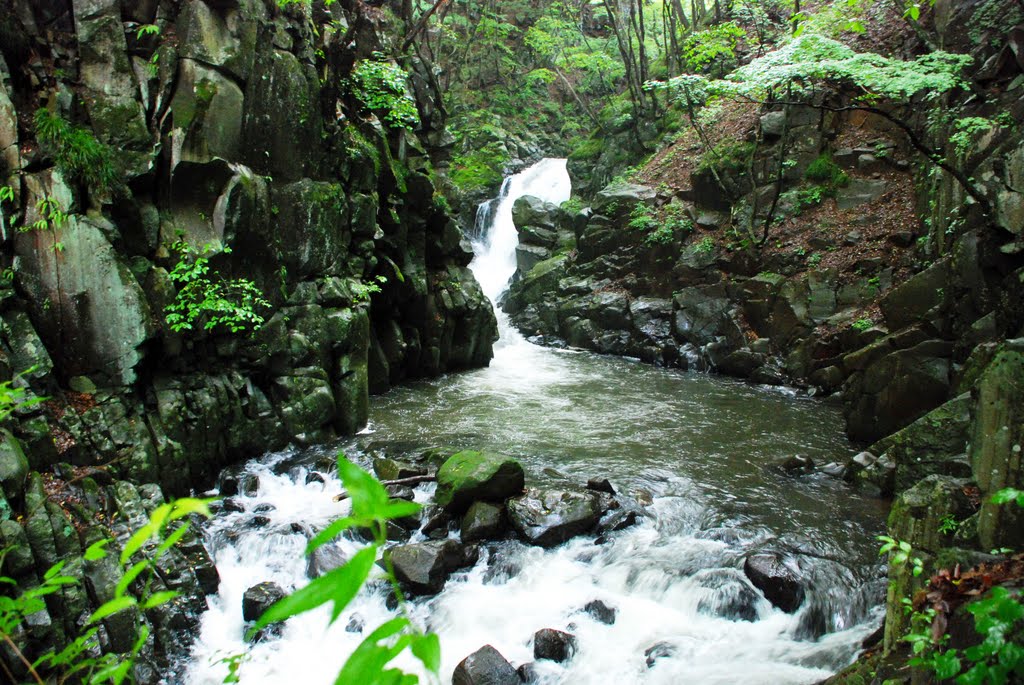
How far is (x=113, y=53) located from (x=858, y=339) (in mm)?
13276

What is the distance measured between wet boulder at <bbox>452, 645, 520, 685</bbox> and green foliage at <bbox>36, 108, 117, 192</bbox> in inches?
264

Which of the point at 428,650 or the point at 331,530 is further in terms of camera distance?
the point at 428,650

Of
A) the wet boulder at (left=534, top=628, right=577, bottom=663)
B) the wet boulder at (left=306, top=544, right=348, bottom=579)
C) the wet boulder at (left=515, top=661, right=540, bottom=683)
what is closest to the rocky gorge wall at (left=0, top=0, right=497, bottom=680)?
the wet boulder at (left=306, top=544, right=348, bottom=579)

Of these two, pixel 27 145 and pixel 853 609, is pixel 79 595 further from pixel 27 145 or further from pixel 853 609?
pixel 853 609

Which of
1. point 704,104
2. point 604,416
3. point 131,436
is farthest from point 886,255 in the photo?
point 131,436

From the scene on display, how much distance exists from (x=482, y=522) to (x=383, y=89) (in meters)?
8.94

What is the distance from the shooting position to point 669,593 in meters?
6.19

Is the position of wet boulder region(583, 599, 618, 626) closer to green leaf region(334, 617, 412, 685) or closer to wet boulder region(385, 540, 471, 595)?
wet boulder region(385, 540, 471, 595)

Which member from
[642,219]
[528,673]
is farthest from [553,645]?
[642,219]

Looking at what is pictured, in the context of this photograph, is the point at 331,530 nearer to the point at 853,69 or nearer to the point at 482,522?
the point at 482,522

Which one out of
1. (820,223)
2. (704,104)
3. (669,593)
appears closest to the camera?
→ (669,593)

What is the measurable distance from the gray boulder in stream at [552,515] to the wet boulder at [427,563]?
797 millimetres

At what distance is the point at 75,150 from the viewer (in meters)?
7.08

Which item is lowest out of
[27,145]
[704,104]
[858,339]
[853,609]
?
[853,609]
